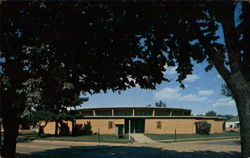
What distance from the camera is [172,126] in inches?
1678

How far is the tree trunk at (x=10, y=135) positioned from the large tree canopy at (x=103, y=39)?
2.96 metres

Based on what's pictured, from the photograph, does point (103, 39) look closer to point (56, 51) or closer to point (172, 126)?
point (56, 51)

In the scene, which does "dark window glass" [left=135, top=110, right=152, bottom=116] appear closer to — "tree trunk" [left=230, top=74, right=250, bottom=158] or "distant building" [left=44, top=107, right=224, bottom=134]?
"distant building" [left=44, top=107, right=224, bottom=134]

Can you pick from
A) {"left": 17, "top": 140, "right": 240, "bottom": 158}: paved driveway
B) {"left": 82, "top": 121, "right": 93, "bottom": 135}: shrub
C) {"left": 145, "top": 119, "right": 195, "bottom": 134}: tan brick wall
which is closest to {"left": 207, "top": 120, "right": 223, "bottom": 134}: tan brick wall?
{"left": 145, "top": 119, "right": 195, "bottom": 134}: tan brick wall

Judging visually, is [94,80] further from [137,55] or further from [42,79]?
[42,79]

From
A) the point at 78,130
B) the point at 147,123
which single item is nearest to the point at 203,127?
the point at 147,123

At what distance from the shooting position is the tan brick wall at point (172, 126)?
4262 cm

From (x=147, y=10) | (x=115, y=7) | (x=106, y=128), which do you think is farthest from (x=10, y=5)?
(x=106, y=128)

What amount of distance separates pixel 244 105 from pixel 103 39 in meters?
5.72

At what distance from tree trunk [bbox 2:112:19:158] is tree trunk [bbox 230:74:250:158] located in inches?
438

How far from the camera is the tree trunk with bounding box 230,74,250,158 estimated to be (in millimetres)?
Result: 7531

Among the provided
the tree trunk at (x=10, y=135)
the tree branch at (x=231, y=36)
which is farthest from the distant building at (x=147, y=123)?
the tree branch at (x=231, y=36)

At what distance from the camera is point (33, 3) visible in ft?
24.9

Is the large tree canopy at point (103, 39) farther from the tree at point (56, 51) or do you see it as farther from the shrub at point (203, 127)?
the shrub at point (203, 127)
